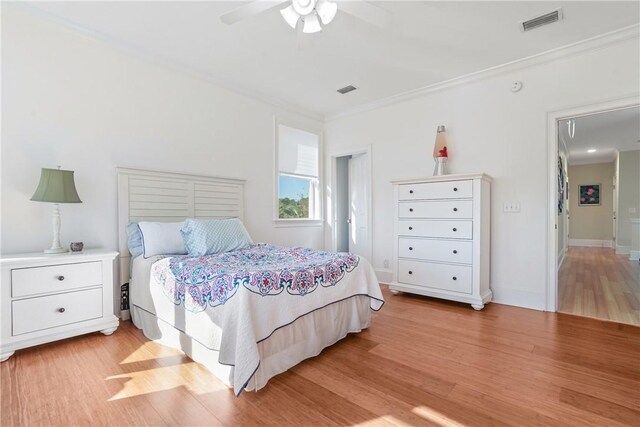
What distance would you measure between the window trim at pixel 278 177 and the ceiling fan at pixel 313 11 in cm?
227

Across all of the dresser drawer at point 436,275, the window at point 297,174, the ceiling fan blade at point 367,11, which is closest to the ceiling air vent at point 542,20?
the ceiling fan blade at point 367,11

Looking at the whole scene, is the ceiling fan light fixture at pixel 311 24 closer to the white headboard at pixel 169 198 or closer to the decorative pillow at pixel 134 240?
the white headboard at pixel 169 198

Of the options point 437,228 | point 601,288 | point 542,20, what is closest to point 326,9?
point 542,20

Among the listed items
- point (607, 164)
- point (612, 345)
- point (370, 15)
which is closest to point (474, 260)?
point (612, 345)

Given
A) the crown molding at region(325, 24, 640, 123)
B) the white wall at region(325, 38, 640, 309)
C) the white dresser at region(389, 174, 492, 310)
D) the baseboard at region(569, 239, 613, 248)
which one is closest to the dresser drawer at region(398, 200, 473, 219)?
the white dresser at region(389, 174, 492, 310)

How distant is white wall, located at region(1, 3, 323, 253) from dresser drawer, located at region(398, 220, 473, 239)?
236 centimetres

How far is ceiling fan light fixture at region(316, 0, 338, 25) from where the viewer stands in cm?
192

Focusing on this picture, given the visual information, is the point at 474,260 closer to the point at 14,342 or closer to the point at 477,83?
the point at 477,83

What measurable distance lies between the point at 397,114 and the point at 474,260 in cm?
224

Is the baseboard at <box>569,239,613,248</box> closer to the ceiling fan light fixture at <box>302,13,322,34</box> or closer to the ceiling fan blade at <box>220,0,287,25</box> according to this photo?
the ceiling fan light fixture at <box>302,13,322,34</box>

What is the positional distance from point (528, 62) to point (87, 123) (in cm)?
441

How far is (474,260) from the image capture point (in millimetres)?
3143

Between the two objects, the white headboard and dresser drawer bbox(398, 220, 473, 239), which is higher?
the white headboard

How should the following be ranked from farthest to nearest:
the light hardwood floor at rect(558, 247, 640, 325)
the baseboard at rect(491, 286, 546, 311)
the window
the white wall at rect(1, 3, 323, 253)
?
the window < the baseboard at rect(491, 286, 546, 311) < the light hardwood floor at rect(558, 247, 640, 325) < the white wall at rect(1, 3, 323, 253)
